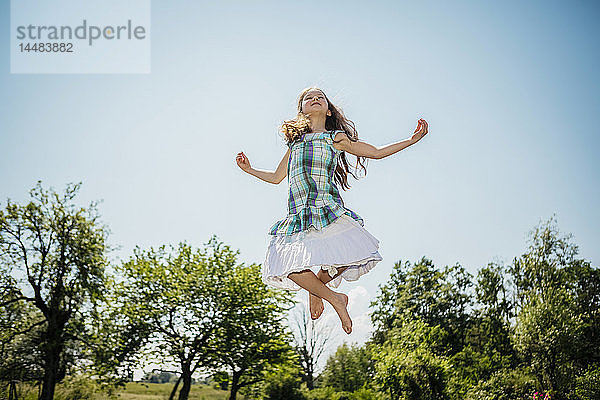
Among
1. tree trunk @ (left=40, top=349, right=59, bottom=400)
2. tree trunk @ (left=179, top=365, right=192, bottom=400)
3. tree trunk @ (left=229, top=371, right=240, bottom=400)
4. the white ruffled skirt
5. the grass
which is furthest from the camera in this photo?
tree trunk @ (left=229, top=371, right=240, bottom=400)

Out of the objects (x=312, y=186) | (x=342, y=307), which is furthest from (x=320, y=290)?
(x=312, y=186)

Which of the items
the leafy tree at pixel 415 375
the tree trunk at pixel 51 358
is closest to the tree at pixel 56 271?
the tree trunk at pixel 51 358

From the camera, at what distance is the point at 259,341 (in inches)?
678

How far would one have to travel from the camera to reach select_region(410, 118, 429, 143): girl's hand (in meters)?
2.16

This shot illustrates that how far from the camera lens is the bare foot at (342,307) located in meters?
2.11

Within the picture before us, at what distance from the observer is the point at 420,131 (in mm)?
2180

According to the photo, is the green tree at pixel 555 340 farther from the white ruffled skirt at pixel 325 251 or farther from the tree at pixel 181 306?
the white ruffled skirt at pixel 325 251

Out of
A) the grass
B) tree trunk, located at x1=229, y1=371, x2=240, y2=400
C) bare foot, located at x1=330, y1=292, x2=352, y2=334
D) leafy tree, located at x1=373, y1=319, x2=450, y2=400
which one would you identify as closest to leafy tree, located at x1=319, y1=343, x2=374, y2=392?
the grass

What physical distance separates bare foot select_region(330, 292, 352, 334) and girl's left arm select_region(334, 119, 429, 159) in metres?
0.64

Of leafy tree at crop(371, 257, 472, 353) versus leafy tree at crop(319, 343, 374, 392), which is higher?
leafy tree at crop(371, 257, 472, 353)

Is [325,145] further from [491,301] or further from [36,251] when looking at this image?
[491,301]

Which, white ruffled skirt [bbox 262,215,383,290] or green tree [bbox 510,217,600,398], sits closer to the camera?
white ruffled skirt [bbox 262,215,383,290]

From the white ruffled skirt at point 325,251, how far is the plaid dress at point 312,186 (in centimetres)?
5

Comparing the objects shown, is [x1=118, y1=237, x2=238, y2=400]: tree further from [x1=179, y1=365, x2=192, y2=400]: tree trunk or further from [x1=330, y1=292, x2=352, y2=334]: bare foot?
[x1=330, y1=292, x2=352, y2=334]: bare foot
